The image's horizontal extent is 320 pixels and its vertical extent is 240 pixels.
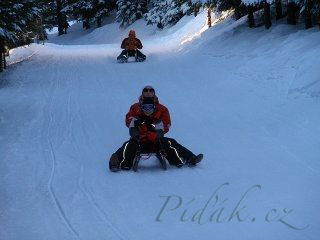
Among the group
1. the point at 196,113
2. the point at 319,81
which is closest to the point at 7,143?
the point at 196,113

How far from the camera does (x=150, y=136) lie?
7855mm

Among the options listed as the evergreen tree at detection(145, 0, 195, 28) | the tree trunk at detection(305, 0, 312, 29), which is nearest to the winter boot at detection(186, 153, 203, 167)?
the tree trunk at detection(305, 0, 312, 29)

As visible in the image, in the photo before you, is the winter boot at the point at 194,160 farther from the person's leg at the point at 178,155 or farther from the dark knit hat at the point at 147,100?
the dark knit hat at the point at 147,100

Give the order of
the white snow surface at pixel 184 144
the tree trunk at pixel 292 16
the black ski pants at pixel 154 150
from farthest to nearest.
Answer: the tree trunk at pixel 292 16
the black ski pants at pixel 154 150
the white snow surface at pixel 184 144

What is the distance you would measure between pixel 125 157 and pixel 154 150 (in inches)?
18.6

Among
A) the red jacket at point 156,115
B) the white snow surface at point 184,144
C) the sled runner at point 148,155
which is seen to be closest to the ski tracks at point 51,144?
the white snow surface at point 184,144

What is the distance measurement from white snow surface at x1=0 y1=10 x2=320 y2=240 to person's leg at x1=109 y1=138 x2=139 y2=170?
0.62ft

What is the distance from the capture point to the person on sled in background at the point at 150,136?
7829 millimetres

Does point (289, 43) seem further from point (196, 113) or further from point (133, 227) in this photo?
point (133, 227)

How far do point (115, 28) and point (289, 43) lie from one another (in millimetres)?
28176

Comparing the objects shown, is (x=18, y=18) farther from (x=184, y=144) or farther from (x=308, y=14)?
(x=184, y=144)

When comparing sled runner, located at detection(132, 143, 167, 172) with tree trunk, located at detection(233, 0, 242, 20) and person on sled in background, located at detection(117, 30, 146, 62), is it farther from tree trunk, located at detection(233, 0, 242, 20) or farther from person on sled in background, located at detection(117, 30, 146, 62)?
person on sled in background, located at detection(117, 30, 146, 62)

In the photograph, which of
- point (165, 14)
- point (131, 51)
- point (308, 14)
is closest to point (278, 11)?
point (308, 14)

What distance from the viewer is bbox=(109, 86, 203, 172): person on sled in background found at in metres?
7.83
